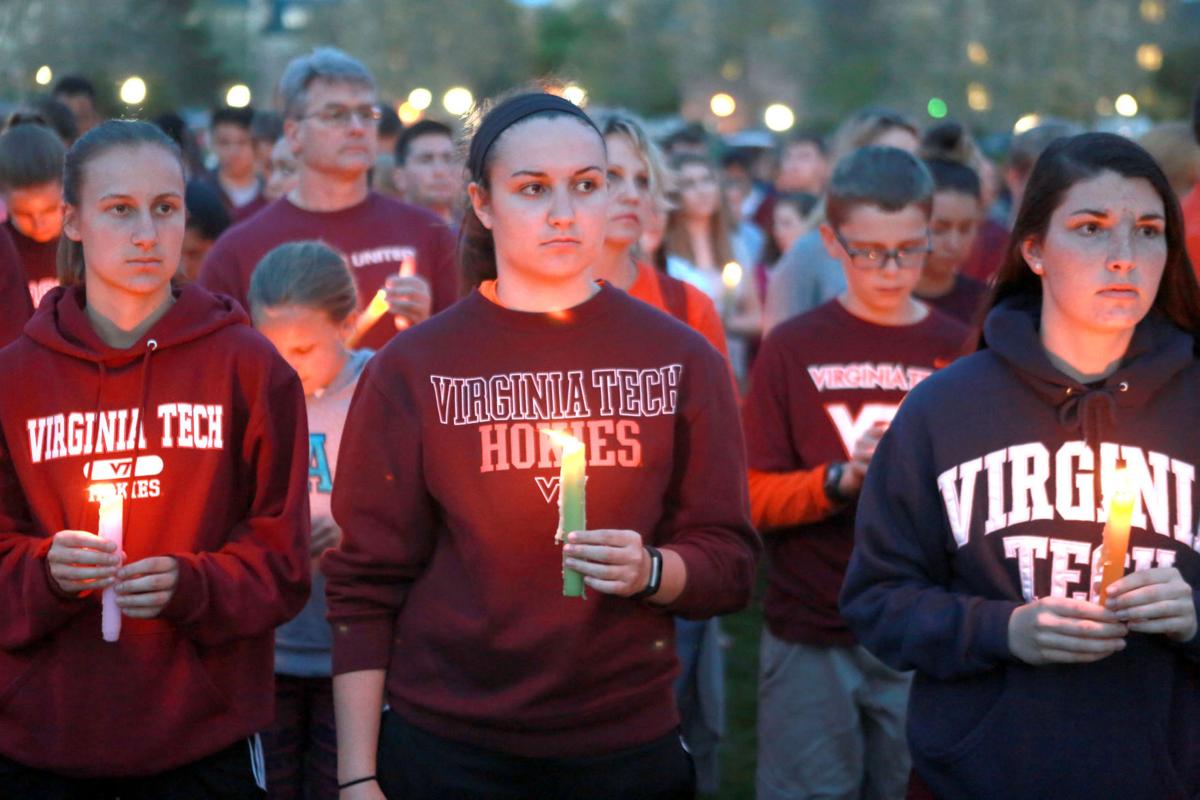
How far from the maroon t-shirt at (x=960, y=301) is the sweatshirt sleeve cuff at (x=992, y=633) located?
275 cm

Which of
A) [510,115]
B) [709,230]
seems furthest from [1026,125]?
[510,115]

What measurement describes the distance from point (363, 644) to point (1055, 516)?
58.3 inches

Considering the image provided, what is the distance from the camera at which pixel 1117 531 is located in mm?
2924

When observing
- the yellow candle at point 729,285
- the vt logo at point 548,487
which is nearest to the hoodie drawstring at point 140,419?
the vt logo at point 548,487

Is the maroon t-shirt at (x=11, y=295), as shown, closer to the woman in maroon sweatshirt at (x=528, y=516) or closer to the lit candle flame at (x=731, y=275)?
the woman in maroon sweatshirt at (x=528, y=516)

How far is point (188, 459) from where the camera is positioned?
379 cm

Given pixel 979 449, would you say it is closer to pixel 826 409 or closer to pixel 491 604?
pixel 491 604

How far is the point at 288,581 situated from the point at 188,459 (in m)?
0.36

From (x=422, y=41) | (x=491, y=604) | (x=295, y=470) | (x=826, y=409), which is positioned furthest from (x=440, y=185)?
(x=422, y=41)

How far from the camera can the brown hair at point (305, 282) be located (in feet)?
16.3

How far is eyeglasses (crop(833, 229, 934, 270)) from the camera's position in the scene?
520 centimetres

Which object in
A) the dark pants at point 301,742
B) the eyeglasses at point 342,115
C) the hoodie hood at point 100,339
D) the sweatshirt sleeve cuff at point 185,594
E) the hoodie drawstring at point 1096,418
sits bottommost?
the dark pants at point 301,742

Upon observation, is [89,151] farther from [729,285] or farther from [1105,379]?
[729,285]

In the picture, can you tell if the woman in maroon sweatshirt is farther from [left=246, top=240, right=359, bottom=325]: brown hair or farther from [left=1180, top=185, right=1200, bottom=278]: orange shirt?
[left=1180, top=185, right=1200, bottom=278]: orange shirt
